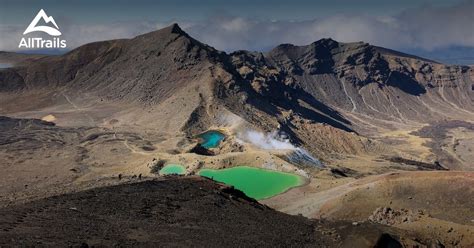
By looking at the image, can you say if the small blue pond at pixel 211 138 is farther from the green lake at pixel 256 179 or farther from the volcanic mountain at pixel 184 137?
the green lake at pixel 256 179

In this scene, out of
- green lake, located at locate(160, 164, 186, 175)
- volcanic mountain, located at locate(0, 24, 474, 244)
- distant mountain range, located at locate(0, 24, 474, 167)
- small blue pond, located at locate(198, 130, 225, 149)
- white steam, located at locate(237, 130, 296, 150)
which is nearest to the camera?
volcanic mountain, located at locate(0, 24, 474, 244)

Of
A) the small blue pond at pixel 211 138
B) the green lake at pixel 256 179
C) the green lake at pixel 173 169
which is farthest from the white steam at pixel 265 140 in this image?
the green lake at pixel 173 169

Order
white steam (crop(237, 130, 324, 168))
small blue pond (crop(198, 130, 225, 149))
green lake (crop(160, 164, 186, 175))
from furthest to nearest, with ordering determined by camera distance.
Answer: small blue pond (crop(198, 130, 225, 149)), white steam (crop(237, 130, 324, 168)), green lake (crop(160, 164, 186, 175))

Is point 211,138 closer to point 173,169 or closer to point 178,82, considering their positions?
point 173,169

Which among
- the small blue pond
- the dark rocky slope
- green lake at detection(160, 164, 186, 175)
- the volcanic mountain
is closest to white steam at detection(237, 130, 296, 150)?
the volcanic mountain

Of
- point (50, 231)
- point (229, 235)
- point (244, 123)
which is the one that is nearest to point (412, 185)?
point (229, 235)

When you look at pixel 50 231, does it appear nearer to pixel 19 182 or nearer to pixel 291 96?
pixel 19 182

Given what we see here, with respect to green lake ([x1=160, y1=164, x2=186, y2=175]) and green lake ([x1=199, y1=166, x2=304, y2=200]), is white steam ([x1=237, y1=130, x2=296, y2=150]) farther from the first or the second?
green lake ([x1=160, y1=164, x2=186, y2=175])
